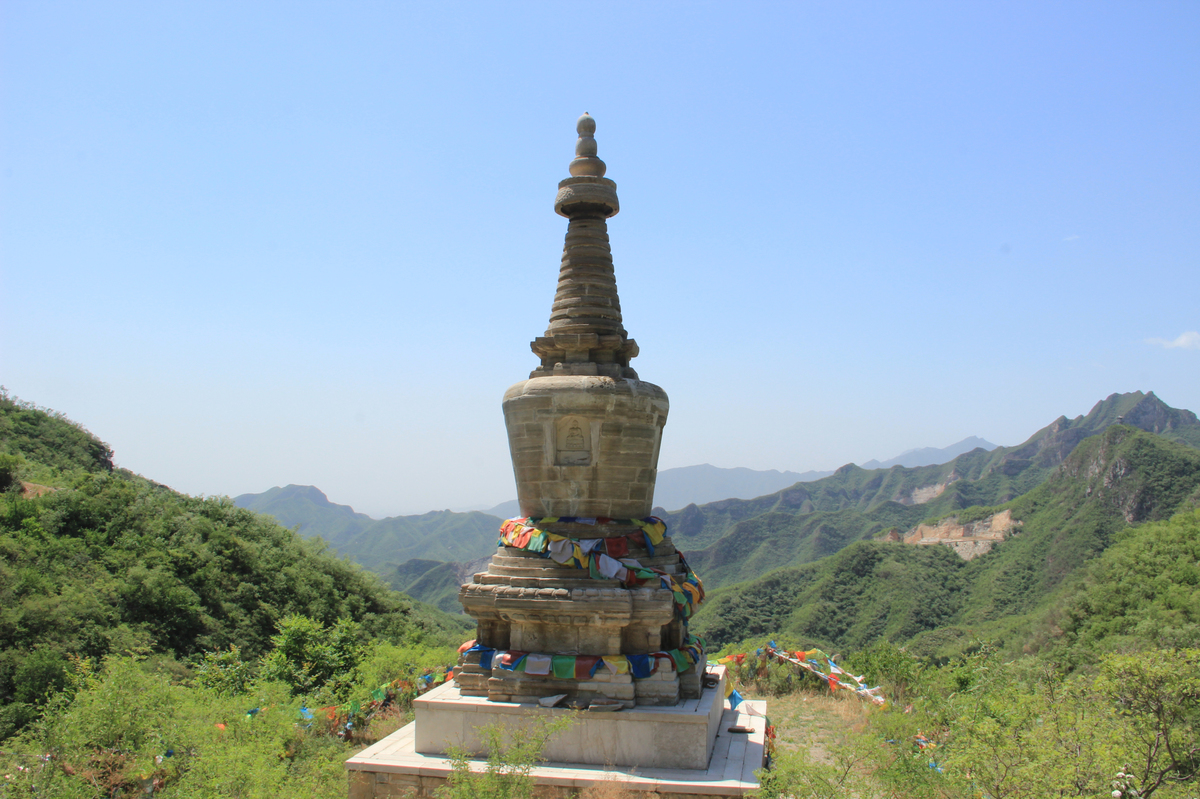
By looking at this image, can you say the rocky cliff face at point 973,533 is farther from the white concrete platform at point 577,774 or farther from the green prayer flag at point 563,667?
the green prayer flag at point 563,667

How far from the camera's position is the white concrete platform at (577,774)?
9539 mm

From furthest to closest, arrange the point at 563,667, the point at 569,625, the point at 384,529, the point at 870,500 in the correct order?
the point at 384,529 → the point at 870,500 → the point at 569,625 → the point at 563,667

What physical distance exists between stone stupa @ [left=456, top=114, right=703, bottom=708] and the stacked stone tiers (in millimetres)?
16

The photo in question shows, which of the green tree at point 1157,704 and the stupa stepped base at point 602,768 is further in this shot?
the stupa stepped base at point 602,768

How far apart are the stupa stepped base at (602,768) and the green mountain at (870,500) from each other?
71821mm

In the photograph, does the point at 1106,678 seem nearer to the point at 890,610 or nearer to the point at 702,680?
the point at 702,680

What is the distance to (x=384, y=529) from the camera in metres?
164

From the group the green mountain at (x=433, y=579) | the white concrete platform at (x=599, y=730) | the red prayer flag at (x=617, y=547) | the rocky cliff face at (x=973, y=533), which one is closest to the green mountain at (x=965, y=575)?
the rocky cliff face at (x=973, y=533)

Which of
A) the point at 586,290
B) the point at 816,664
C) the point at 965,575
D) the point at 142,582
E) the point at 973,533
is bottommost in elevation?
the point at 965,575

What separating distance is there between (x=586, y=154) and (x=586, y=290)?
230 cm

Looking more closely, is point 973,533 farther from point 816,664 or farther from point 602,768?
point 602,768

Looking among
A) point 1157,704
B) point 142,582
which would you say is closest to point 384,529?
point 142,582

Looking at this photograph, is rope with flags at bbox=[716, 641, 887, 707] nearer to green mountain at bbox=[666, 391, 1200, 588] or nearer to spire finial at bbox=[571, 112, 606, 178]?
spire finial at bbox=[571, 112, 606, 178]

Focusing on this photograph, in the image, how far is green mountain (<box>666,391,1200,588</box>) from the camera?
290ft
